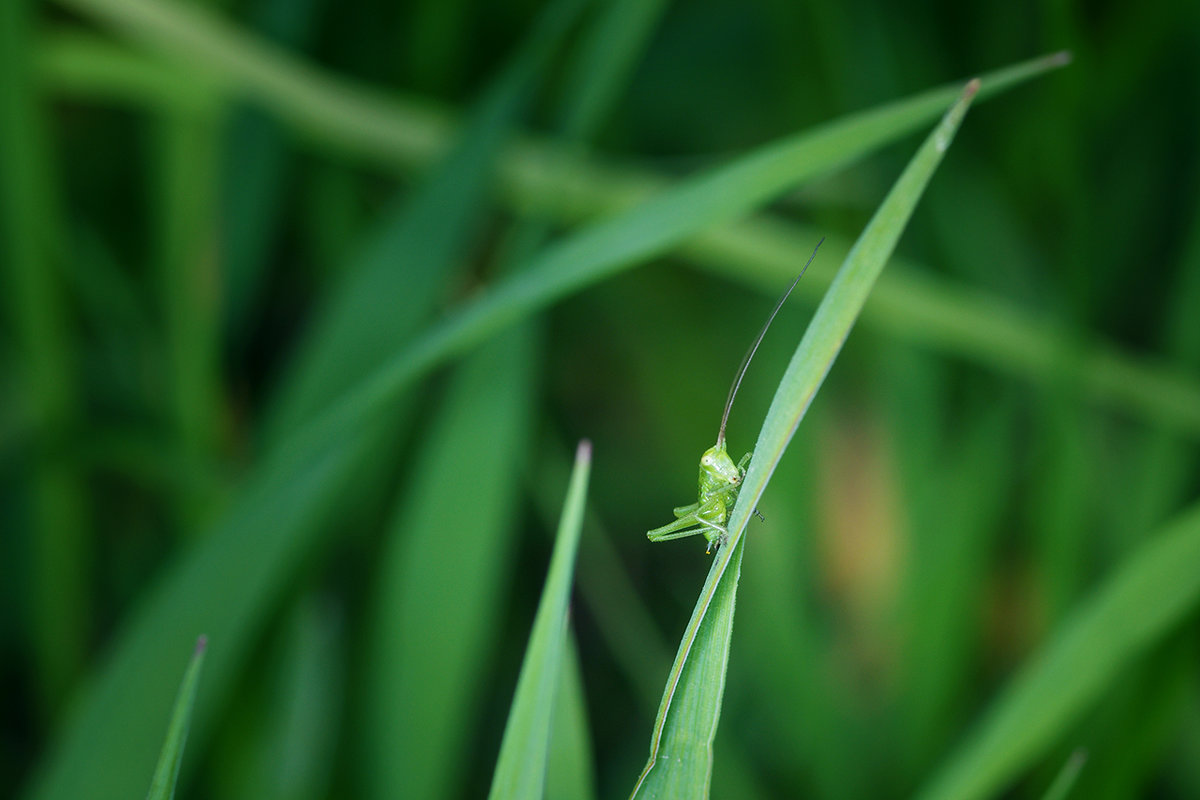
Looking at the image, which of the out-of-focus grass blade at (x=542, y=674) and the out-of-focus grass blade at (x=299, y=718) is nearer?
the out-of-focus grass blade at (x=542, y=674)

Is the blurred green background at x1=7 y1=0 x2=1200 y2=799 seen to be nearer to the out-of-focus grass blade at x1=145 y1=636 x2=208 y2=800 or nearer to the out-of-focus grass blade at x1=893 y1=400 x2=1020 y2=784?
the out-of-focus grass blade at x1=893 y1=400 x2=1020 y2=784

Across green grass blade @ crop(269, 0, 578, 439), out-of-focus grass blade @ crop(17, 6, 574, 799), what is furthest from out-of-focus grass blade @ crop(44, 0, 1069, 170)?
out-of-focus grass blade @ crop(17, 6, 574, 799)

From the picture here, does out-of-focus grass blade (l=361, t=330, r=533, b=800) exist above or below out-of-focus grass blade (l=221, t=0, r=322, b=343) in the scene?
below

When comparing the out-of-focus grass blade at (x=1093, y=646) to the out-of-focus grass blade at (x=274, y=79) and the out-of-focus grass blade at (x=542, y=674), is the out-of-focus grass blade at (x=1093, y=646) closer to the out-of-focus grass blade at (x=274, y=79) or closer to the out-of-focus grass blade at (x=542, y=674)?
the out-of-focus grass blade at (x=542, y=674)

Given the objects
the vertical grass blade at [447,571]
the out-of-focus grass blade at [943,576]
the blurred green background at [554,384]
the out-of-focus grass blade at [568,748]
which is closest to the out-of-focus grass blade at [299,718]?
the blurred green background at [554,384]

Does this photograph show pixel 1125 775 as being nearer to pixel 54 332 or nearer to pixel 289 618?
pixel 289 618

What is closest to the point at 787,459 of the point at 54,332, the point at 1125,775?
the point at 1125,775
